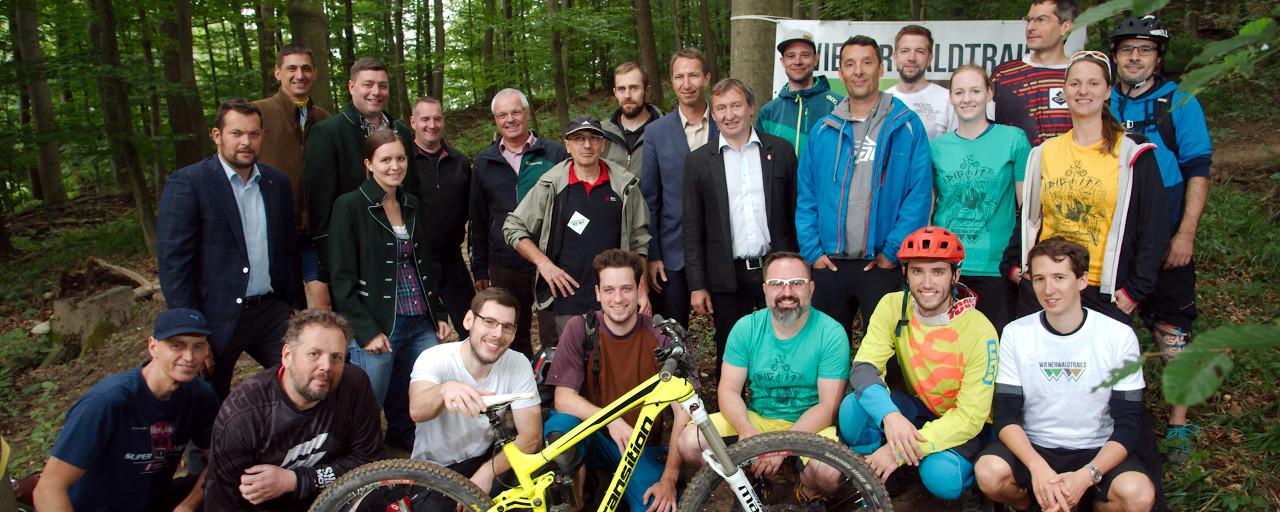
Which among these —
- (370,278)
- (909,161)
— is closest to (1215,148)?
(909,161)

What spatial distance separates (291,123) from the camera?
5117mm

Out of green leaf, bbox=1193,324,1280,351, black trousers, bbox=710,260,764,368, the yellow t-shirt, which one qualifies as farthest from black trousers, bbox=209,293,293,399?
green leaf, bbox=1193,324,1280,351

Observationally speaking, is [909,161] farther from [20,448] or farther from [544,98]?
[544,98]

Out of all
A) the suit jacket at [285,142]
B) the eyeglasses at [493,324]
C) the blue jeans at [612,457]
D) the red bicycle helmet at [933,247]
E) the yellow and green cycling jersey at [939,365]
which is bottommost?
the blue jeans at [612,457]

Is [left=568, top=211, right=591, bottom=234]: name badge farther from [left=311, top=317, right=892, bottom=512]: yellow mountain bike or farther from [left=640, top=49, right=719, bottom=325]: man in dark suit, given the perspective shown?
[left=311, top=317, right=892, bottom=512]: yellow mountain bike

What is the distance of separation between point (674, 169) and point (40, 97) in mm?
15483

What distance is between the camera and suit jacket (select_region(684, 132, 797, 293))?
4.55 m

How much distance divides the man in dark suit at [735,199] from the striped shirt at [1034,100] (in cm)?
137

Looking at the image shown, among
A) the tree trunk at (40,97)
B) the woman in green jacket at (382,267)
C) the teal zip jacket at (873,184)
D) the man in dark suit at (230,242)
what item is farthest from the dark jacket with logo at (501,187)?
the tree trunk at (40,97)

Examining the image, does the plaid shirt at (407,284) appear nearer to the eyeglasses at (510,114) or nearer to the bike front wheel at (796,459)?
the eyeglasses at (510,114)

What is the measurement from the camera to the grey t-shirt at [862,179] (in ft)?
14.2

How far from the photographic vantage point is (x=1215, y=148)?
994 centimetres

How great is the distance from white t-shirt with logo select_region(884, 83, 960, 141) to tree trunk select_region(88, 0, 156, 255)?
33.5 ft

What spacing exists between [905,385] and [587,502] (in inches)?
70.7
